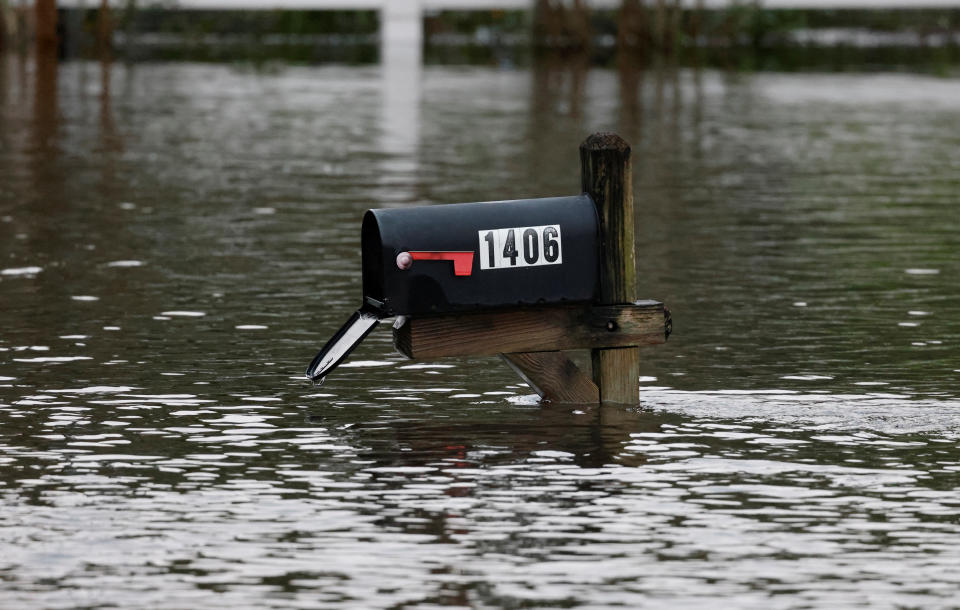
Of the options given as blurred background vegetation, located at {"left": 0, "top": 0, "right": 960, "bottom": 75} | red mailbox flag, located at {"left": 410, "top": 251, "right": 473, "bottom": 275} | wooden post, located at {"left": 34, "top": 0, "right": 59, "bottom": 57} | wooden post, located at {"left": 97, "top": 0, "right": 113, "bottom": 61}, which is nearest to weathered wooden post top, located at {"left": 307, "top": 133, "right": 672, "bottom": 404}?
red mailbox flag, located at {"left": 410, "top": 251, "right": 473, "bottom": 275}

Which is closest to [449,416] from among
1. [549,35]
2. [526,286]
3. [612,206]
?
[526,286]

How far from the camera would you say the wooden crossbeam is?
31.2 feet

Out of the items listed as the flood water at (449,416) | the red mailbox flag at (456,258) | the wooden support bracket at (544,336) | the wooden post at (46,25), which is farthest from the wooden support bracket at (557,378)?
the wooden post at (46,25)

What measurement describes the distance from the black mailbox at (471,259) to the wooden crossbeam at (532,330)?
4.2 inches

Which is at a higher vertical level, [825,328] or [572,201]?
[572,201]

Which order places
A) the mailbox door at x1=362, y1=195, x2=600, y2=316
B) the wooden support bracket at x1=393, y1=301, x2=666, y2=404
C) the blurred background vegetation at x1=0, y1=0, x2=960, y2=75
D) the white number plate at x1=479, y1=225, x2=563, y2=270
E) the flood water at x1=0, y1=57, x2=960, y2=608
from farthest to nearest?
the blurred background vegetation at x1=0, y1=0, x2=960, y2=75, the wooden support bracket at x1=393, y1=301, x2=666, y2=404, the white number plate at x1=479, y1=225, x2=563, y2=270, the mailbox door at x1=362, y1=195, x2=600, y2=316, the flood water at x1=0, y1=57, x2=960, y2=608

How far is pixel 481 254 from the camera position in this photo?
941cm

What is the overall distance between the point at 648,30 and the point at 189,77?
14.9 metres

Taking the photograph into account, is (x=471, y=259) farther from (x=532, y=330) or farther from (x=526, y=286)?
(x=532, y=330)

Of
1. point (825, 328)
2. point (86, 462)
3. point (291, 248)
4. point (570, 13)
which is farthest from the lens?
point (570, 13)

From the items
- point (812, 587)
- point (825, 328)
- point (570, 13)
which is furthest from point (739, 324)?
point (570, 13)

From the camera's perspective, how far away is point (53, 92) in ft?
115

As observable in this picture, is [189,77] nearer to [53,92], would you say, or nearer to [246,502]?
[53,92]

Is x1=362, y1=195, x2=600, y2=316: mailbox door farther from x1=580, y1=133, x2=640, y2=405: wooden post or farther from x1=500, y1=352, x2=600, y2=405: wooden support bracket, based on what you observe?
x1=500, y1=352, x2=600, y2=405: wooden support bracket
